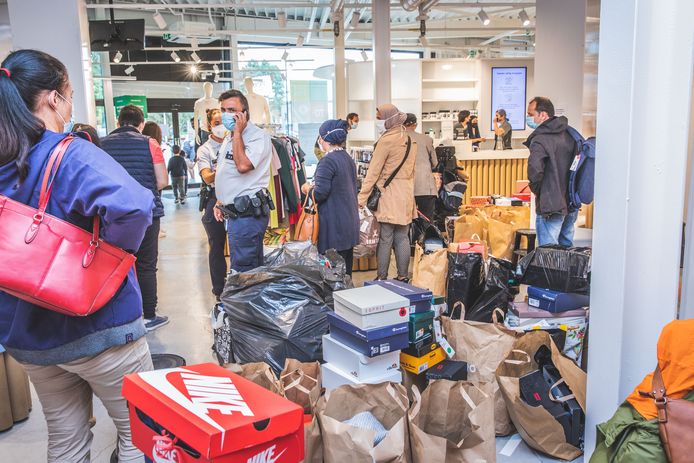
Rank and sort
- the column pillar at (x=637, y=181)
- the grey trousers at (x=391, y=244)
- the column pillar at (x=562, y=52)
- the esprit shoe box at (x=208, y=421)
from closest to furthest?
the esprit shoe box at (x=208, y=421) → the column pillar at (x=637, y=181) → the grey trousers at (x=391, y=244) → the column pillar at (x=562, y=52)

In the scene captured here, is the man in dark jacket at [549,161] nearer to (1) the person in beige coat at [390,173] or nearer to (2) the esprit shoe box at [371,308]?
(1) the person in beige coat at [390,173]

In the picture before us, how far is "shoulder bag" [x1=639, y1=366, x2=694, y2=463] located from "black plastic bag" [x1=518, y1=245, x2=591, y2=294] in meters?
1.48

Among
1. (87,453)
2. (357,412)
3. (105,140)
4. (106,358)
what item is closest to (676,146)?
(357,412)

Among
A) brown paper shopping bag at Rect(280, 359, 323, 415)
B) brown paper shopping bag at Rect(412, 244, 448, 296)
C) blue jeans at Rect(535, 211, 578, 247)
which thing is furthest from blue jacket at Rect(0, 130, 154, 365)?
blue jeans at Rect(535, 211, 578, 247)

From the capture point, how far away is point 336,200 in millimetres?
4246

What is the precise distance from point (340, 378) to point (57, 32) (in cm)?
289

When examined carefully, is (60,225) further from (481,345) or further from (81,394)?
(481,345)

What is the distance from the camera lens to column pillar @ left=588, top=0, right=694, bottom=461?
6.70 ft

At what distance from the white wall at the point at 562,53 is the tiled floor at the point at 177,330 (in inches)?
127

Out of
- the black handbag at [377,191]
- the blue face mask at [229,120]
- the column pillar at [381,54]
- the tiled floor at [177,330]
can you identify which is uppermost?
the column pillar at [381,54]

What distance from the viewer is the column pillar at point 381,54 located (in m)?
8.80

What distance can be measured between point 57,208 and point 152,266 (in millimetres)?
2786

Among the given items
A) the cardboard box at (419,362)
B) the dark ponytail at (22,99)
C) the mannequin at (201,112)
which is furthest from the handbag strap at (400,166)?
the mannequin at (201,112)

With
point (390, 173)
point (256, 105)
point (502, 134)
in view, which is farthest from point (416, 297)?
point (256, 105)
